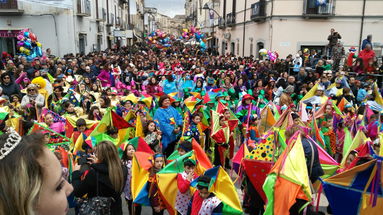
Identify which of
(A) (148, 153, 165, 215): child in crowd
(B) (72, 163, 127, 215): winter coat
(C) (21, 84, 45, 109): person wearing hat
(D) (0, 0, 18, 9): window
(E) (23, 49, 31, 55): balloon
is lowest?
(A) (148, 153, 165, 215): child in crowd

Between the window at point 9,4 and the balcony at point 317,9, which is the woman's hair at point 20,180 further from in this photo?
the window at point 9,4

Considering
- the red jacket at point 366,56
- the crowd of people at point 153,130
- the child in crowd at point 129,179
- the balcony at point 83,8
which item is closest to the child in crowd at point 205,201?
the crowd of people at point 153,130

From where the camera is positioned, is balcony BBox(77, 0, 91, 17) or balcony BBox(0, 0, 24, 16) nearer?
balcony BBox(0, 0, 24, 16)

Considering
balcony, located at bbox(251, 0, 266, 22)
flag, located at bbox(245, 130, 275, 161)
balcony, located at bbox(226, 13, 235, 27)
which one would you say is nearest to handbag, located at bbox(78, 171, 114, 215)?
flag, located at bbox(245, 130, 275, 161)

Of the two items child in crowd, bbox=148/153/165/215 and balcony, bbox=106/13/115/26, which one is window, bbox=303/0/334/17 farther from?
balcony, bbox=106/13/115/26

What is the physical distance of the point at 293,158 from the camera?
4.09m

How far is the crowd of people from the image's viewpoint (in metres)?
1.32

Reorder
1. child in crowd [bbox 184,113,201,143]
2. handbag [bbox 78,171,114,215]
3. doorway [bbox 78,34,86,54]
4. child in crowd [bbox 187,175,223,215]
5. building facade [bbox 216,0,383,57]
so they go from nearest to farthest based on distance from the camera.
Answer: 1. handbag [bbox 78,171,114,215]
2. child in crowd [bbox 187,175,223,215]
3. child in crowd [bbox 184,113,201,143]
4. building facade [bbox 216,0,383,57]
5. doorway [bbox 78,34,86,54]

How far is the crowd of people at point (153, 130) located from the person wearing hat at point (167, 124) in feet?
0.07

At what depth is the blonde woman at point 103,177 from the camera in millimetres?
3656

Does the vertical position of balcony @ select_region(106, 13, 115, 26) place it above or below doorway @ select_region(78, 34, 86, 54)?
above

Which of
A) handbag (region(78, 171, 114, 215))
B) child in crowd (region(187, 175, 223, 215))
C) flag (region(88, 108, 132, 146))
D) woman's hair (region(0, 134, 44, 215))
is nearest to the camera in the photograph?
woman's hair (region(0, 134, 44, 215))

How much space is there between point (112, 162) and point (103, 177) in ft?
0.59

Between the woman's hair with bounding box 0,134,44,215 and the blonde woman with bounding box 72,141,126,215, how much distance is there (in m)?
2.49
